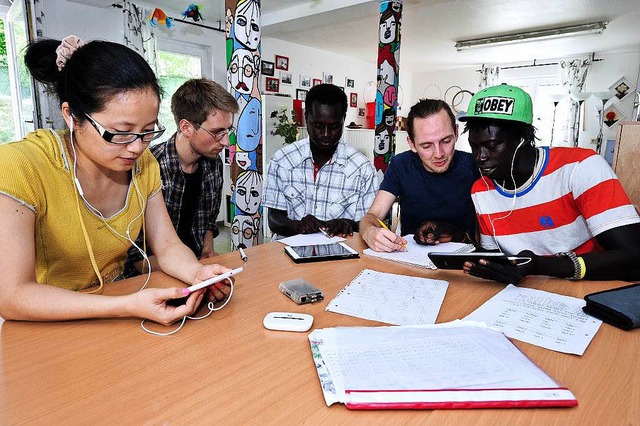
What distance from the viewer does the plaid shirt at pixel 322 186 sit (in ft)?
7.84

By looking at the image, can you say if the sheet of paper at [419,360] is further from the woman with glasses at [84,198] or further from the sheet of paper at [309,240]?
the sheet of paper at [309,240]

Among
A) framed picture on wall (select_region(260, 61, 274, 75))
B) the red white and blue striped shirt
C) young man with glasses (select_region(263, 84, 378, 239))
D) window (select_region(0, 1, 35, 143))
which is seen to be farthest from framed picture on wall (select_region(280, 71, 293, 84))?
the red white and blue striped shirt

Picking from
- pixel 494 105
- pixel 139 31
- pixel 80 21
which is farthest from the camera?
pixel 139 31

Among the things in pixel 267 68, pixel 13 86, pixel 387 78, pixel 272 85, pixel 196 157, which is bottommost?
pixel 196 157

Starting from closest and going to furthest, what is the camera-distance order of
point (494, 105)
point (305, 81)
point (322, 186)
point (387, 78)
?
point (494, 105) → point (322, 186) → point (387, 78) → point (305, 81)

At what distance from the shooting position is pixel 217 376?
2.62ft

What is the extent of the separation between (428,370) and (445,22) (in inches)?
233

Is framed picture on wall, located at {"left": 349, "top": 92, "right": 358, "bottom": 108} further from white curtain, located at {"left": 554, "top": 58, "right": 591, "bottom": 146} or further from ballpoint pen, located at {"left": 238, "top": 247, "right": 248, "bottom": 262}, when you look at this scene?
ballpoint pen, located at {"left": 238, "top": 247, "right": 248, "bottom": 262}

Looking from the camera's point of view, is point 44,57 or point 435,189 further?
point 435,189

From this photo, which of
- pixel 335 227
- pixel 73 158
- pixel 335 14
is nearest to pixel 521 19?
pixel 335 14

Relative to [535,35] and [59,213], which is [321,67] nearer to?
[535,35]

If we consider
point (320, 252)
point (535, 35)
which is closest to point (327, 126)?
point (320, 252)

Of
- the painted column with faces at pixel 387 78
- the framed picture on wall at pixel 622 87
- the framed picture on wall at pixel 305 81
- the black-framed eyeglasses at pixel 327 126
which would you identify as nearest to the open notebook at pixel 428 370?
the black-framed eyeglasses at pixel 327 126

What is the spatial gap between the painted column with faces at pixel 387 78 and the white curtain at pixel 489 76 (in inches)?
201
